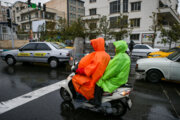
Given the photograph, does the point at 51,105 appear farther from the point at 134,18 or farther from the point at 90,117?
the point at 134,18

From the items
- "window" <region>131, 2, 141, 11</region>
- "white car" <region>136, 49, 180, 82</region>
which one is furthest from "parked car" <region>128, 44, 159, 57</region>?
"window" <region>131, 2, 141, 11</region>

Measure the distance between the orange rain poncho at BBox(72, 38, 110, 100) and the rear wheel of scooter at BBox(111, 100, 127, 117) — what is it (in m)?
0.61

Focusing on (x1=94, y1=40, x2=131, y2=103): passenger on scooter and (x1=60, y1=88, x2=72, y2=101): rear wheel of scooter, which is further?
(x1=60, y1=88, x2=72, y2=101): rear wheel of scooter

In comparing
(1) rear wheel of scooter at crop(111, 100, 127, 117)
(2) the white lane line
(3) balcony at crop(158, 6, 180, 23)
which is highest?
(3) balcony at crop(158, 6, 180, 23)

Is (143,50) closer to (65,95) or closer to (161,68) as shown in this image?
(161,68)

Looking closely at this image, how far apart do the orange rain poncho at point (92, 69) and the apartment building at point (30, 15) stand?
50032 millimetres

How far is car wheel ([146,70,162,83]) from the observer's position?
5.84 meters

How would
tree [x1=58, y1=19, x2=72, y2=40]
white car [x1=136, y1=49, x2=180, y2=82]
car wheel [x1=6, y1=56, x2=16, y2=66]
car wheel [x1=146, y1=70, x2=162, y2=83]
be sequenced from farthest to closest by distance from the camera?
tree [x1=58, y1=19, x2=72, y2=40]
car wheel [x1=6, y1=56, x2=16, y2=66]
car wheel [x1=146, y1=70, x2=162, y2=83]
white car [x1=136, y1=49, x2=180, y2=82]

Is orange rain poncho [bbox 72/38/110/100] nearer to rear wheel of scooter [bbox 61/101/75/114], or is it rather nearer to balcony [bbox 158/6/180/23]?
rear wheel of scooter [bbox 61/101/75/114]

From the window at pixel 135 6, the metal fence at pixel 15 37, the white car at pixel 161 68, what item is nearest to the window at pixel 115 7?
the window at pixel 135 6

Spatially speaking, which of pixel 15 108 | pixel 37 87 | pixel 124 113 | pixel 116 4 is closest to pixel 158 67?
pixel 124 113

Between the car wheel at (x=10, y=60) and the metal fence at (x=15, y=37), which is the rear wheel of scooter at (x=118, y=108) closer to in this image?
the car wheel at (x=10, y=60)

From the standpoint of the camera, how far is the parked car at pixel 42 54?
336 inches

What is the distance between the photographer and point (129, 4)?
95.1 feet
